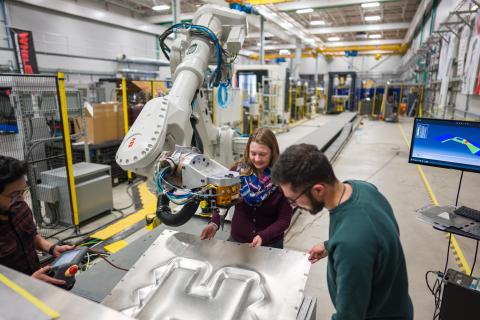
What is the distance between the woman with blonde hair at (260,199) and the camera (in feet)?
6.05

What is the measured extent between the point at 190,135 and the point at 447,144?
1900 mm

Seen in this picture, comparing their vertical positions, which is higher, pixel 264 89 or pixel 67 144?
pixel 264 89

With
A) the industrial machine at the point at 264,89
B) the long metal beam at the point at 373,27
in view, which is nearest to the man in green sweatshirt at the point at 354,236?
the industrial machine at the point at 264,89

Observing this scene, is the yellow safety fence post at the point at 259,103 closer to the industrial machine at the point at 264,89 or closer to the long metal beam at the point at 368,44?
the industrial machine at the point at 264,89

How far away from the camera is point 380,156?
752 centimetres

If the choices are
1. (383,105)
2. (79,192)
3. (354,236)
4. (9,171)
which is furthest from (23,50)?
(383,105)

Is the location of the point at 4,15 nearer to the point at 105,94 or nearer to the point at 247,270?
the point at 105,94

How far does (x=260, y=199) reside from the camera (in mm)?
1873

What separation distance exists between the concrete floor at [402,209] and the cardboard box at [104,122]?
37.0 inches

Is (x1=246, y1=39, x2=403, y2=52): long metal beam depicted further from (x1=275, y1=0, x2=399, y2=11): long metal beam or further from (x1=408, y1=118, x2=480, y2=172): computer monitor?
(x1=408, y1=118, x2=480, y2=172): computer monitor

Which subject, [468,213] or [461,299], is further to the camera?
[468,213]

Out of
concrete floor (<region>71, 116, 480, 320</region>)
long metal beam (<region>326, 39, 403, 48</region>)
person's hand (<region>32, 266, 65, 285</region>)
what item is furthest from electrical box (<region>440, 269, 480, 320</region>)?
long metal beam (<region>326, 39, 403, 48</region>)

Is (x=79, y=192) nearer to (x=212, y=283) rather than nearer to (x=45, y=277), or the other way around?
(x=45, y=277)

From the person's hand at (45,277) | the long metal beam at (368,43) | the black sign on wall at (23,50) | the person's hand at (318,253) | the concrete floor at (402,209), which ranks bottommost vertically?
the concrete floor at (402,209)
